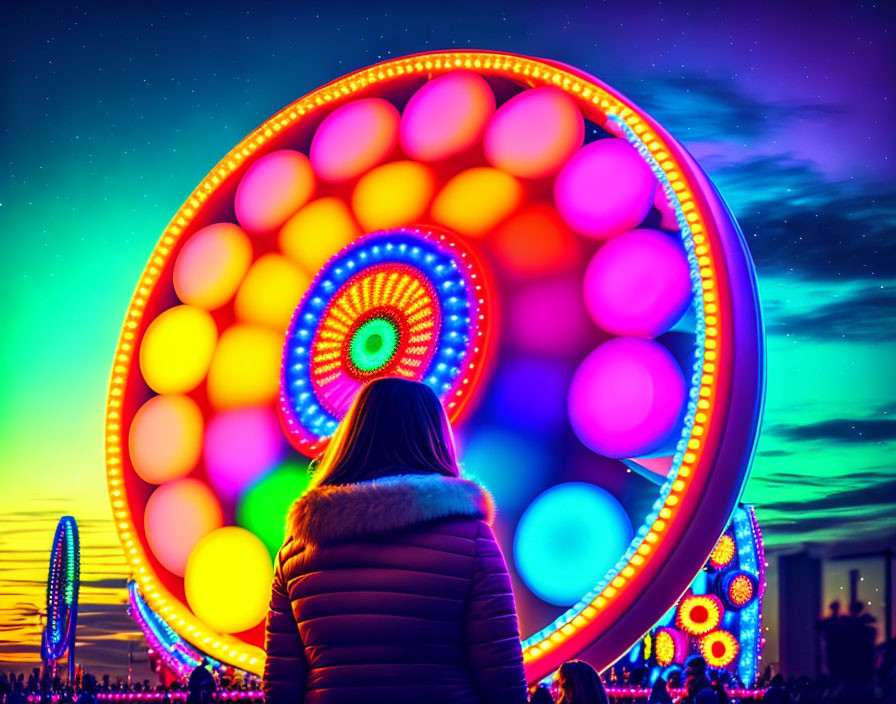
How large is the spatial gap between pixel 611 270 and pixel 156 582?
2.28 m

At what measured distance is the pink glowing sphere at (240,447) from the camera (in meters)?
4.35

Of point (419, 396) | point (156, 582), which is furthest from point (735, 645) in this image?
point (419, 396)

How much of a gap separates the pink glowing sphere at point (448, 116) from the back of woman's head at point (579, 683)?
7.03 feet

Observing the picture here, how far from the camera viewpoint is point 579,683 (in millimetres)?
3252

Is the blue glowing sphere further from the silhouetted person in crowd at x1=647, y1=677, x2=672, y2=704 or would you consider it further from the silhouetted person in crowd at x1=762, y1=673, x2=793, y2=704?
the silhouetted person in crowd at x1=647, y1=677, x2=672, y2=704

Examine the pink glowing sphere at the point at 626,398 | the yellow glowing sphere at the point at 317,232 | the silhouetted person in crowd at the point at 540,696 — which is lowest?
the silhouetted person in crowd at the point at 540,696

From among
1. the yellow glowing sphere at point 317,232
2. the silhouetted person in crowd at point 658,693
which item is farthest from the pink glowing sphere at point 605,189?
the silhouetted person in crowd at point 658,693

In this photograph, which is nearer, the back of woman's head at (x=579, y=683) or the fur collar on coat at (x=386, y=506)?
the fur collar on coat at (x=386, y=506)

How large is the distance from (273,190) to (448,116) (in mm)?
950

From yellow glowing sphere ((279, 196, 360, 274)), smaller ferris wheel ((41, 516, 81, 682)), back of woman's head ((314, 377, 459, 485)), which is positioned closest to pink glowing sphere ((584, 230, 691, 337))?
yellow glowing sphere ((279, 196, 360, 274))

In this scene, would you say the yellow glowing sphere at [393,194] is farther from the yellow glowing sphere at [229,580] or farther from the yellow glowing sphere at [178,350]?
the yellow glowing sphere at [229,580]

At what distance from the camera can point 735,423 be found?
3.17m

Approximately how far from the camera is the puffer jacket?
6.88ft

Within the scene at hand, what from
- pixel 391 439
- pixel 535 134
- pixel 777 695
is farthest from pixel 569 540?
pixel 777 695
